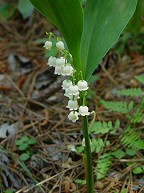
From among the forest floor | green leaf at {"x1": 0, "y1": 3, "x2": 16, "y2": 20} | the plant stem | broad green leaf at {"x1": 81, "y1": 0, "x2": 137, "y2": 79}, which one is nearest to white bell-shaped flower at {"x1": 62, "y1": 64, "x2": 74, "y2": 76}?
broad green leaf at {"x1": 81, "y1": 0, "x2": 137, "y2": 79}

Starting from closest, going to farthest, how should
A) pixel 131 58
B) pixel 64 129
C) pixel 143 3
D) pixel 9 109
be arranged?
pixel 64 129
pixel 9 109
pixel 143 3
pixel 131 58

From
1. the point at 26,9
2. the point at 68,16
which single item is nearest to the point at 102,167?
the point at 68,16

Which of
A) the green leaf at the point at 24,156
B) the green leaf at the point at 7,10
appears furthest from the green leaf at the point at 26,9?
the green leaf at the point at 24,156

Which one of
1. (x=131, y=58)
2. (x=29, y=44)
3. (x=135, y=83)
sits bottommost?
(x=135, y=83)

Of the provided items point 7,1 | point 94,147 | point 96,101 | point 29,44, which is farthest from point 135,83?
point 7,1

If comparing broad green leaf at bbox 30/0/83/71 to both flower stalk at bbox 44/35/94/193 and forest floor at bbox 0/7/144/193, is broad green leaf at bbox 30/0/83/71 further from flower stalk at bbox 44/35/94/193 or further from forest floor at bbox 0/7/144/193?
forest floor at bbox 0/7/144/193

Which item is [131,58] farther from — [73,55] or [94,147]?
[73,55]

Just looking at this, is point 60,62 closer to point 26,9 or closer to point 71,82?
point 71,82
